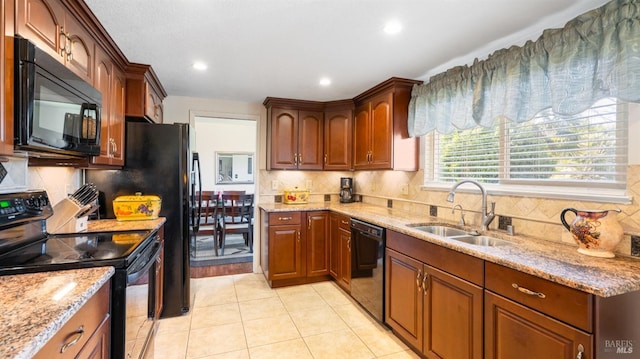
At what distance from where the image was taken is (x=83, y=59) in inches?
71.7

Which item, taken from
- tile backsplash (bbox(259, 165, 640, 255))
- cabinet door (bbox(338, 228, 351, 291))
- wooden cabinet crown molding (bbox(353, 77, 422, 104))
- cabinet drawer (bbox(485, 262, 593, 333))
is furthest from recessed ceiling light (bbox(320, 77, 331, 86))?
cabinet drawer (bbox(485, 262, 593, 333))

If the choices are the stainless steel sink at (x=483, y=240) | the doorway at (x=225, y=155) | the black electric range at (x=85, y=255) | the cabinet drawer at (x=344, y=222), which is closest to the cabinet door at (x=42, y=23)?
the black electric range at (x=85, y=255)

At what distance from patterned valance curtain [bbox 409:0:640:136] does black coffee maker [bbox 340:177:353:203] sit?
5.27 feet

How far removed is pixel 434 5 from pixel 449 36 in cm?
43

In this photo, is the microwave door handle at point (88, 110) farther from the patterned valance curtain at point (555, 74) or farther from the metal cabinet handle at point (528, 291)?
the patterned valance curtain at point (555, 74)

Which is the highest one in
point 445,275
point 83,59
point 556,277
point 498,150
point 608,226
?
point 83,59

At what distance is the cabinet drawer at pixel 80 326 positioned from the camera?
2.89 feet

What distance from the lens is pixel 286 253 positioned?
131 inches

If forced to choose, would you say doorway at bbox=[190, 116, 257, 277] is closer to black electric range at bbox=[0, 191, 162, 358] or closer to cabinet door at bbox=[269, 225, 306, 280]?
cabinet door at bbox=[269, 225, 306, 280]

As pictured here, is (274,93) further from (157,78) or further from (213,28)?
(213,28)

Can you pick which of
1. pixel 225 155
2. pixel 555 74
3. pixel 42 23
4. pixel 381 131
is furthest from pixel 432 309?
pixel 225 155

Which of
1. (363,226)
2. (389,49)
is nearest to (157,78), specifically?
(389,49)

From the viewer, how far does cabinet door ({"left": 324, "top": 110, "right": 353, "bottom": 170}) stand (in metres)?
3.72

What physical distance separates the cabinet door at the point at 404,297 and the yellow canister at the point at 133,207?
1973mm
